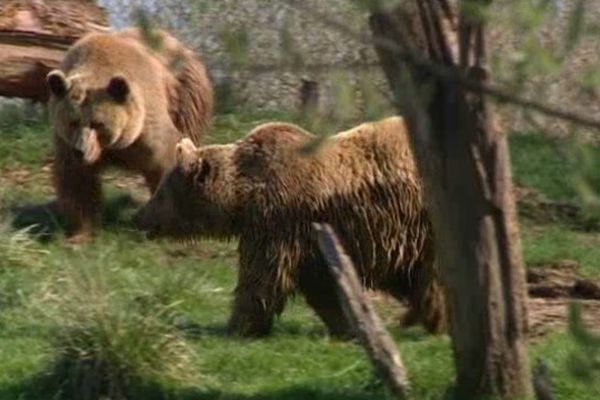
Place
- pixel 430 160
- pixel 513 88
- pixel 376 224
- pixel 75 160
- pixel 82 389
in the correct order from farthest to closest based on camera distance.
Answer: pixel 75 160
pixel 376 224
pixel 82 389
pixel 430 160
pixel 513 88

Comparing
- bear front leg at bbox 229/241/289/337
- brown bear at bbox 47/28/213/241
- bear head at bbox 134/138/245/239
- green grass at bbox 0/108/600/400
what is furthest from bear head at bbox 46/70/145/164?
bear front leg at bbox 229/241/289/337

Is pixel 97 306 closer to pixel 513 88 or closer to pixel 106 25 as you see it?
pixel 513 88

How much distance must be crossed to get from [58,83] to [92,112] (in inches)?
16.1

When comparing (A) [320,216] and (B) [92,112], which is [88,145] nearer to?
(B) [92,112]

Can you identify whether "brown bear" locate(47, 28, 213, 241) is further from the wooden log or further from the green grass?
the wooden log

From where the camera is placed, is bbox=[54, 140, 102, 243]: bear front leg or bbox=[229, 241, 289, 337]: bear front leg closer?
bbox=[229, 241, 289, 337]: bear front leg

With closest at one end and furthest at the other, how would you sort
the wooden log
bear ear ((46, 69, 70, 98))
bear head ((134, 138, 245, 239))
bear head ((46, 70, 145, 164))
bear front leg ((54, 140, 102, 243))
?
the wooden log, bear head ((134, 138, 245, 239)), bear ear ((46, 69, 70, 98)), bear head ((46, 70, 145, 164)), bear front leg ((54, 140, 102, 243))

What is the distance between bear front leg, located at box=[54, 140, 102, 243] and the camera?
1145 cm

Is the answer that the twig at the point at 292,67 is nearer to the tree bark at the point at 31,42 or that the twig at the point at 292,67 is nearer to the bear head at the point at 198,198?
the bear head at the point at 198,198

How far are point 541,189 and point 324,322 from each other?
4.28m

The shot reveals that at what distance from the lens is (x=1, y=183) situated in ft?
41.1

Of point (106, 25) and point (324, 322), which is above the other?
point (106, 25)

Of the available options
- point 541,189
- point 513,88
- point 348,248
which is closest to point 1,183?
point 541,189

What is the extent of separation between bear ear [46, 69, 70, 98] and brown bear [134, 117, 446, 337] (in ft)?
8.55
